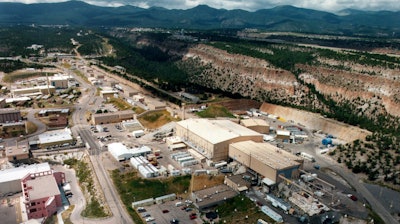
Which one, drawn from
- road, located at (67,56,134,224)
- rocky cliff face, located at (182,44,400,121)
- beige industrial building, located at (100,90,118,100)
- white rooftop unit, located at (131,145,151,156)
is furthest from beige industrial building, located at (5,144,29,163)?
rocky cliff face, located at (182,44,400,121)

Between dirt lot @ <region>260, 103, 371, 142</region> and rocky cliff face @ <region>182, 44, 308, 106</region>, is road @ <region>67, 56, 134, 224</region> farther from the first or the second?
rocky cliff face @ <region>182, 44, 308, 106</region>

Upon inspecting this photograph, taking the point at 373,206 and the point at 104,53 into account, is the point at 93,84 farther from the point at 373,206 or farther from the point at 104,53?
the point at 373,206

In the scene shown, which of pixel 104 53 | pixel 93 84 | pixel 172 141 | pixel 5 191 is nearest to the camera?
pixel 5 191

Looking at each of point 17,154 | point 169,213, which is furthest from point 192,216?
point 17,154

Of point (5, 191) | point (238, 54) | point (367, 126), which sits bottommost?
point (5, 191)

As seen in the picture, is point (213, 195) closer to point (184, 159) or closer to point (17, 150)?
point (184, 159)

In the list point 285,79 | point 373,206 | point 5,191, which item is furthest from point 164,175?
point 285,79
